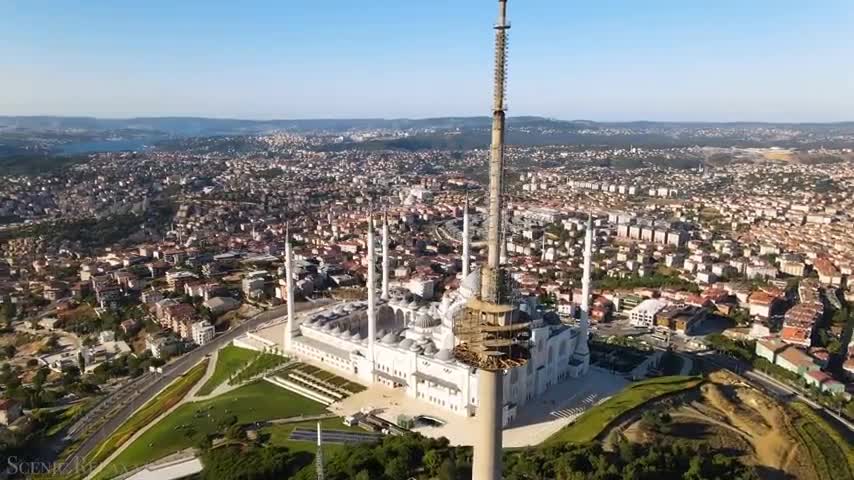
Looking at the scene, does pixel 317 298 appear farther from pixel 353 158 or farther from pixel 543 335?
pixel 353 158

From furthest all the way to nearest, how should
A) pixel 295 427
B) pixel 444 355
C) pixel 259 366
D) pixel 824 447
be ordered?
pixel 259 366 → pixel 444 355 → pixel 295 427 → pixel 824 447

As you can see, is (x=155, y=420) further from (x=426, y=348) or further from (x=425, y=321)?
(x=425, y=321)

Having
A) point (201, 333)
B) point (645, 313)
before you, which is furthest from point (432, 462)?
point (645, 313)

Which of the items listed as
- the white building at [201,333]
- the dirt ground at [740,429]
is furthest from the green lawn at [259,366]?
the dirt ground at [740,429]

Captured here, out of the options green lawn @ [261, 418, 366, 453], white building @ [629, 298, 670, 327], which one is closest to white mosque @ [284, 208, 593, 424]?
green lawn @ [261, 418, 366, 453]

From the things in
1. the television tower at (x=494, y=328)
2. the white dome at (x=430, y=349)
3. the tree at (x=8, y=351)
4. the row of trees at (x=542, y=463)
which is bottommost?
the tree at (x=8, y=351)

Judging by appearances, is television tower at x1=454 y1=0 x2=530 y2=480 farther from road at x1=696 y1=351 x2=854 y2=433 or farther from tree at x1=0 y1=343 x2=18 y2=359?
tree at x1=0 y1=343 x2=18 y2=359

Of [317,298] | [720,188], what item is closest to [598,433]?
[317,298]

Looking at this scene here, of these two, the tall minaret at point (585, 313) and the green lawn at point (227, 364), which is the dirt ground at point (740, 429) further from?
the green lawn at point (227, 364)
